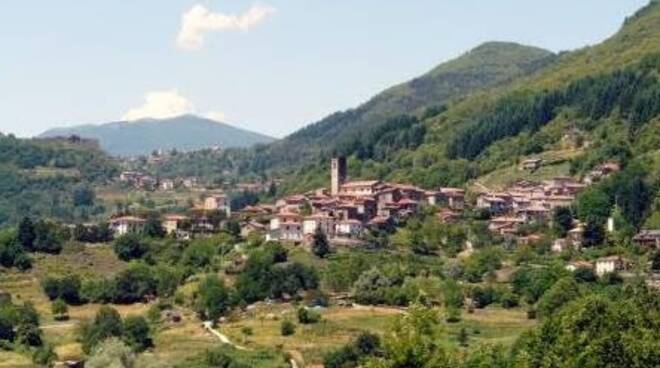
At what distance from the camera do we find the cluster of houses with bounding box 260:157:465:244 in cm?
8769

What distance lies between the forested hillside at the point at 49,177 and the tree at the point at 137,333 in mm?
79446

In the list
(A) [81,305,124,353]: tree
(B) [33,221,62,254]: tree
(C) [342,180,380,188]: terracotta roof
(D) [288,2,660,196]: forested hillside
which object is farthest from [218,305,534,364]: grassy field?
(D) [288,2,660,196]: forested hillside

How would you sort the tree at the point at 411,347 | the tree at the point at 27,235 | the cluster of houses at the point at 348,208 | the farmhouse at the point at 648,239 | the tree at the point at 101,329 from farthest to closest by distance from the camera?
the cluster of houses at the point at 348,208 → the tree at the point at 27,235 → the farmhouse at the point at 648,239 → the tree at the point at 101,329 → the tree at the point at 411,347

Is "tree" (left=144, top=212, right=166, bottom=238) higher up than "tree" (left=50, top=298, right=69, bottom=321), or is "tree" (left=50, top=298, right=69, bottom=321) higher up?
"tree" (left=144, top=212, right=166, bottom=238)

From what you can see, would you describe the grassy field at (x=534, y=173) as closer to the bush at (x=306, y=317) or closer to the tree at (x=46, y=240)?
the tree at (x=46, y=240)

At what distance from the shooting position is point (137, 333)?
61.9m

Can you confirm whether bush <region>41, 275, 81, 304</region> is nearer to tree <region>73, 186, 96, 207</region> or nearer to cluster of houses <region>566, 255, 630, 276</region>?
cluster of houses <region>566, 255, 630, 276</region>

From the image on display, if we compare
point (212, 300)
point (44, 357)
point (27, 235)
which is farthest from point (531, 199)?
point (44, 357)

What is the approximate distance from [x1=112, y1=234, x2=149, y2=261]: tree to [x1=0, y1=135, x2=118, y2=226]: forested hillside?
5880 centimetres

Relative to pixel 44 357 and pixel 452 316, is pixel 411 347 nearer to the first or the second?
pixel 44 357

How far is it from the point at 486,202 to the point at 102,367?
167 ft

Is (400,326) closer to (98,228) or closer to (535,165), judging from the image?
(98,228)

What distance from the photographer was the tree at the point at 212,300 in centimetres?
6725

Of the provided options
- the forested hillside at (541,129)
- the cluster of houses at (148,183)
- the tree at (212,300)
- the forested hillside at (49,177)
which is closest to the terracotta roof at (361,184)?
the forested hillside at (541,129)
